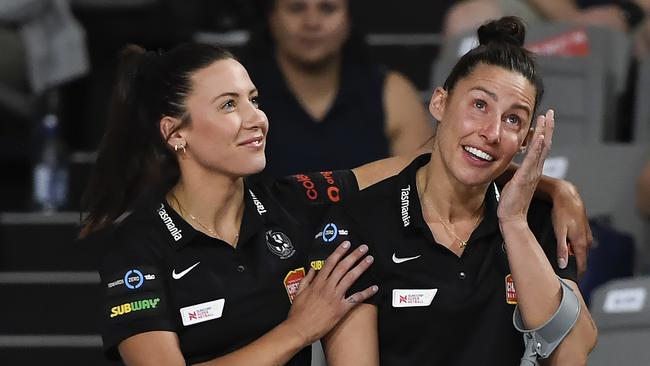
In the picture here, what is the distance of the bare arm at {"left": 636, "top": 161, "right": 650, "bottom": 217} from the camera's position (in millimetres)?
4023

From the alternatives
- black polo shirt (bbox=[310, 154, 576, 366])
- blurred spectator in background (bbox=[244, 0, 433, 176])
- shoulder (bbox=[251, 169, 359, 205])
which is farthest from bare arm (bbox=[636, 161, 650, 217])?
shoulder (bbox=[251, 169, 359, 205])

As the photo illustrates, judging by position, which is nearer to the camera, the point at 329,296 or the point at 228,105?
the point at 329,296

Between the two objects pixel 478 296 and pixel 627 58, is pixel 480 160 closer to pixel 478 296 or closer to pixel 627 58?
pixel 478 296

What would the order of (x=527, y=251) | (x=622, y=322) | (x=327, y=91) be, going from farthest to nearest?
1. (x=327, y=91)
2. (x=622, y=322)
3. (x=527, y=251)

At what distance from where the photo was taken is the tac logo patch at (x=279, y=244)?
9.84ft

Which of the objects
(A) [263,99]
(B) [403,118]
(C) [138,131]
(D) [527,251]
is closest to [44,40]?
(A) [263,99]

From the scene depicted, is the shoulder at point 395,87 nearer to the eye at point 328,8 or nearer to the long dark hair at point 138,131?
the eye at point 328,8

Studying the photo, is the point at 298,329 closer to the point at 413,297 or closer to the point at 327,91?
the point at 413,297

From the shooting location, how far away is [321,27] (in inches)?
171

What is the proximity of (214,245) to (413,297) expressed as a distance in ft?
1.34

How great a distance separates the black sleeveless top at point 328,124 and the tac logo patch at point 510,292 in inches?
53.9

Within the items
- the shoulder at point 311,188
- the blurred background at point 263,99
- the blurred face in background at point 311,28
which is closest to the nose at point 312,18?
the blurred face in background at point 311,28

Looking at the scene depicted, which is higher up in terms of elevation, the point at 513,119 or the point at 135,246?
the point at 513,119

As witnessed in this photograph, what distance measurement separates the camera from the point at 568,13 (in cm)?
511
